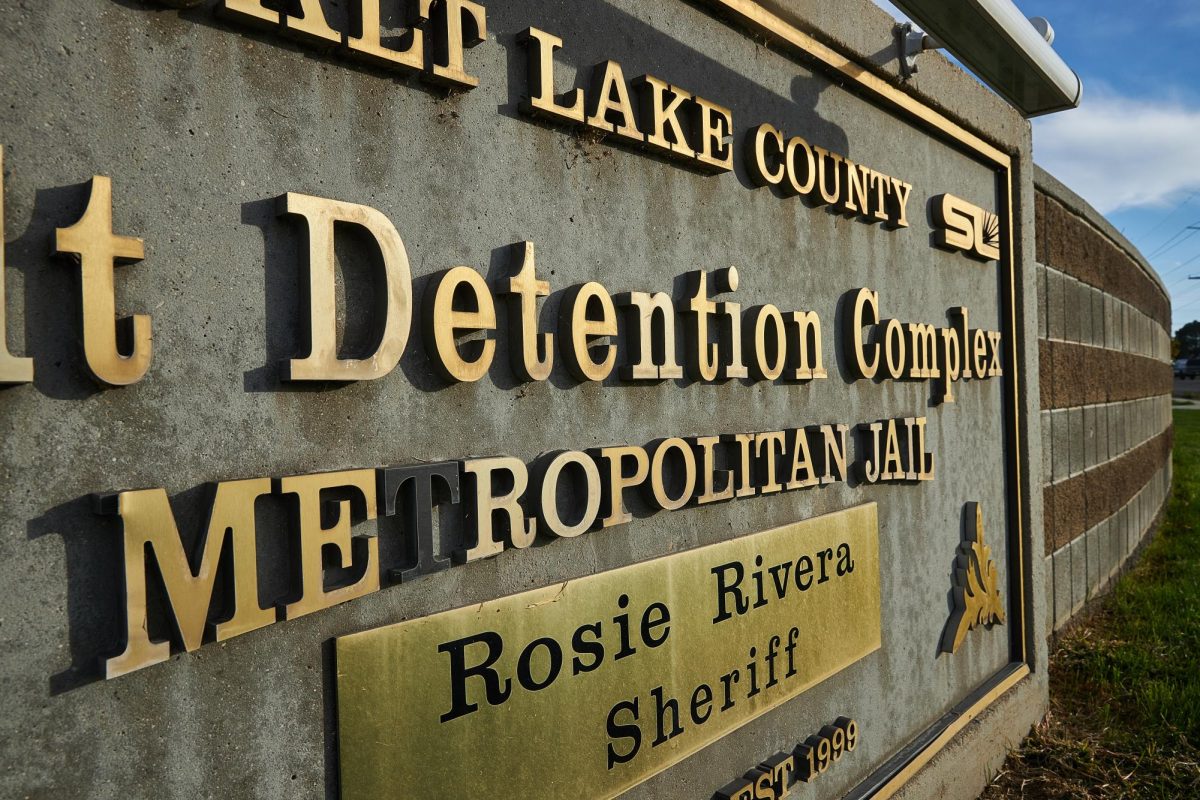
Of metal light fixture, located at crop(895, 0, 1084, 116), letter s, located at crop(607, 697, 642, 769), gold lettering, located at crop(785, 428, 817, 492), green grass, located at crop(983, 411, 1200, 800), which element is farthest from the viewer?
green grass, located at crop(983, 411, 1200, 800)

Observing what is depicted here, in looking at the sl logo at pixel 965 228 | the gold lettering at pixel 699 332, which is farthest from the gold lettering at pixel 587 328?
the sl logo at pixel 965 228

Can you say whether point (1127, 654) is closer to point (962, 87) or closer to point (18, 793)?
point (962, 87)

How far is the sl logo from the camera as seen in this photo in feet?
12.5

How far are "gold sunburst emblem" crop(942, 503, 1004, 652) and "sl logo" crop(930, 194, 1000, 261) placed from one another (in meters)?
1.22

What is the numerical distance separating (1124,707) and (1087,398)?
2.43m

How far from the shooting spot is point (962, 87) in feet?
13.3

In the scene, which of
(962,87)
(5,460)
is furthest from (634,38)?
(962,87)

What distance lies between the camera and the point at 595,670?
7.02 feet

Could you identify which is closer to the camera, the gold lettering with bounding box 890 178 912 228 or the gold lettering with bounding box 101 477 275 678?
the gold lettering with bounding box 101 477 275 678

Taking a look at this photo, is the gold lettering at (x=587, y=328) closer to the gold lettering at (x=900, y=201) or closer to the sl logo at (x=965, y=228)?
the gold lettering at (x=900, y=201)

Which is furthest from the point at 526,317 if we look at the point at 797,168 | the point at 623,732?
the point at 797,168

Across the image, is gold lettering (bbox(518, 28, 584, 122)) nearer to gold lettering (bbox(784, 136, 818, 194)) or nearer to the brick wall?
gold lettering (bbox(784, 136, 818, 194))

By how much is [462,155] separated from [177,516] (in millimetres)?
961

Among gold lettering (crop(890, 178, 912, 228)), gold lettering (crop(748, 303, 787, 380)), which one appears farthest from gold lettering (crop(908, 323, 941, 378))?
gold lettering (crop(748, 303, 787, 380))
